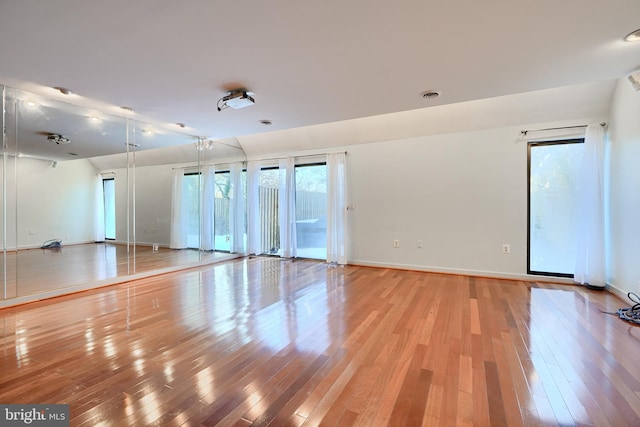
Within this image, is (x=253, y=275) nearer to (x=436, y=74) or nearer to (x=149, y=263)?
(x=149, y=263)

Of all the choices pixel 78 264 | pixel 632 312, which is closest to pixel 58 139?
pixel 78 264

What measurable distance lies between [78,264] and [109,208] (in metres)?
1.00

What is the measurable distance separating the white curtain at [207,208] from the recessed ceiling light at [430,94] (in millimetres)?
4703

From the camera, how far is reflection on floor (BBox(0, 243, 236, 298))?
3.46m

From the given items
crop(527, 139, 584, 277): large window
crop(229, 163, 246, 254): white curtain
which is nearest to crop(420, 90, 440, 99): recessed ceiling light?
crop(527, 139, 584, 277): large window

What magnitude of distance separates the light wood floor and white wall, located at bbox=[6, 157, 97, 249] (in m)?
1.06

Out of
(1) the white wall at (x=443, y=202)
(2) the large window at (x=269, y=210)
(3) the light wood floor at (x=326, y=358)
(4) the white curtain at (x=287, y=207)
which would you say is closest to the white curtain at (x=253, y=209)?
(2) the large window at (x=269, y=210)

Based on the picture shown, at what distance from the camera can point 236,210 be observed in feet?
21.7

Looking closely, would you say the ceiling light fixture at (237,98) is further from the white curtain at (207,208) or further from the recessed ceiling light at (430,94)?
the white curtain at (207,208)

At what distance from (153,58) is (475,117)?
Result: 4398 mm

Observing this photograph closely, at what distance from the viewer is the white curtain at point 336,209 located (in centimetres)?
555

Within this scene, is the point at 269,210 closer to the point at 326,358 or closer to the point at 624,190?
the point at 326,358

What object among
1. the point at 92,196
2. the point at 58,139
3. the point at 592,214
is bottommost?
the point at 592,214

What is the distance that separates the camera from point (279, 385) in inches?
68.7
